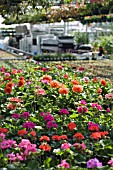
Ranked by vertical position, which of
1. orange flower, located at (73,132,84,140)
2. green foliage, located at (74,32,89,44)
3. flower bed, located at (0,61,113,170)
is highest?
orange flower, located at (73,132,84,140)

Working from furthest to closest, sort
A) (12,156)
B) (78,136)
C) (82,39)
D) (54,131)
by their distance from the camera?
(82,39)
(54,131)
(78,136)
(12,156)

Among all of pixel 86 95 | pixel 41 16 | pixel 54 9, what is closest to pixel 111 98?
pixel 86 95

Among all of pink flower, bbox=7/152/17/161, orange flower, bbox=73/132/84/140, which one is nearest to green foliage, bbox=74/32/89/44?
orange flower, bbox=73/132/84/140

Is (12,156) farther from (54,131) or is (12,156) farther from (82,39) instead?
(82,39)

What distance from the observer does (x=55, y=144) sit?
11.7 ft

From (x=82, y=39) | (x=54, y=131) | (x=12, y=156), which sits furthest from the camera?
(x=82, y=39)

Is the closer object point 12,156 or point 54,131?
point 12,156

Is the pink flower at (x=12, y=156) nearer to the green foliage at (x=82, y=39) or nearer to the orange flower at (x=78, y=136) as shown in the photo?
the orange flower at (x=78, y=136)

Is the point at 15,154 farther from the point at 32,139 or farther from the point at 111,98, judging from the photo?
the point at 111,98

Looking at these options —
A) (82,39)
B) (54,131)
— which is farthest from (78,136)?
(82,39)

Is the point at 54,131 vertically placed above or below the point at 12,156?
below

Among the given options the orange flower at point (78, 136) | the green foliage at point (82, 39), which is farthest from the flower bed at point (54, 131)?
the green foliage at point (82, 39)

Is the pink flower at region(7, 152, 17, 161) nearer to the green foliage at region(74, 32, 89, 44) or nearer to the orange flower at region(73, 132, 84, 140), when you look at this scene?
the orange flower at region(73, 132, 84, 140)

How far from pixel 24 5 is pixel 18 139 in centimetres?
328
